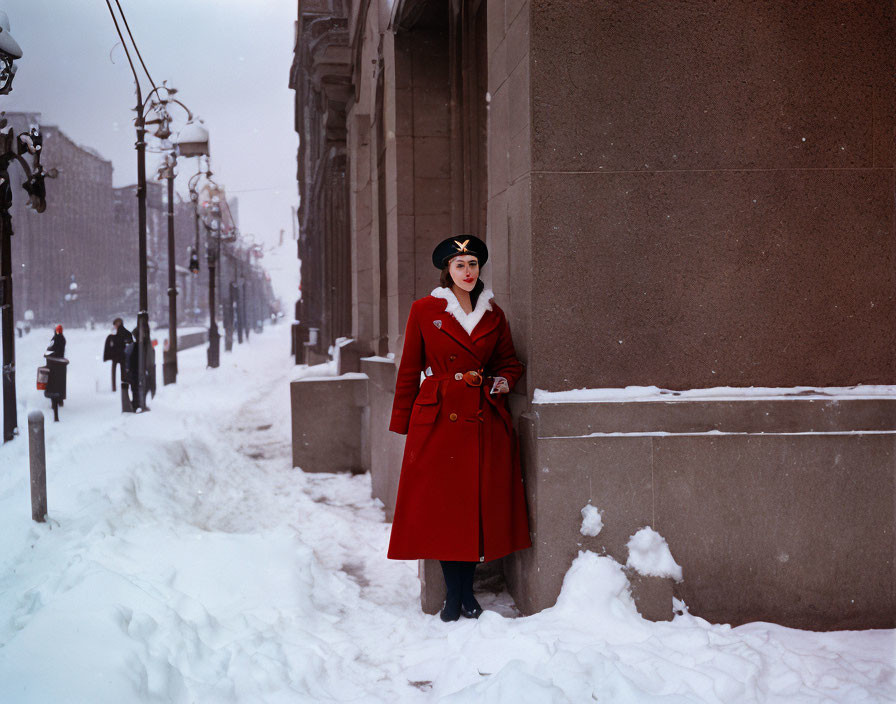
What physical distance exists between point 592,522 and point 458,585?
3.07ft

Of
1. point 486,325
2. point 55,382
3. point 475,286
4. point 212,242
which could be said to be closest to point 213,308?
point 212,242

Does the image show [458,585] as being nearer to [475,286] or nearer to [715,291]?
[475,286]

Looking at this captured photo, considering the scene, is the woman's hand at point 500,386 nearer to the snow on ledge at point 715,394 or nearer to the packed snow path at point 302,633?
the snow on ledge at point 715,394

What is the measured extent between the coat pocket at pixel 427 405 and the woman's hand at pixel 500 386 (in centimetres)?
33

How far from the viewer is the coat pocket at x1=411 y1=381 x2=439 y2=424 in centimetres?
418

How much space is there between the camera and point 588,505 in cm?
405

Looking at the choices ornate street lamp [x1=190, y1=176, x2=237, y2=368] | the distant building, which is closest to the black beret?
ornate street lamp [x1=190, y1=176, x2=237, y2=368]

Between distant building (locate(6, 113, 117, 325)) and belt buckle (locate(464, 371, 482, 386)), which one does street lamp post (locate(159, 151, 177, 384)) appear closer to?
belt buckle (locate(464, 371, 482, 386))

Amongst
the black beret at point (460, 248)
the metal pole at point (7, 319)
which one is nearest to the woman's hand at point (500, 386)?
the black beret at point (460, 248)

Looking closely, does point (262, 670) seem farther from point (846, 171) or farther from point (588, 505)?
point (846, 171)

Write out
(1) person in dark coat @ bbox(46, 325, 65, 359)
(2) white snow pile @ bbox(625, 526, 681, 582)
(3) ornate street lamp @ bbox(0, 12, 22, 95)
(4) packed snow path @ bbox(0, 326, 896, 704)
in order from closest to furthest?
(4) packed snow path @ bbox(0, 326, 896, 704)
(2) white snow pile @ bbox(625, 526, 681, 582)
(3) ornate street lamp @ bbox(0, 12, 22, 95)
(1) person in dark coat @ bbox(46, 325, 65, 359)

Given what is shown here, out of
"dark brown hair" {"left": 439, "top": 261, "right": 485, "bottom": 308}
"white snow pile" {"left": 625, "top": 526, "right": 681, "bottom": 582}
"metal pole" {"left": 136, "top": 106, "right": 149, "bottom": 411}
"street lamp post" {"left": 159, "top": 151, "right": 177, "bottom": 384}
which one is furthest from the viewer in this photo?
"street lamp post" {"left": 159, "top": 151, "right": 177, "bottom": 384}

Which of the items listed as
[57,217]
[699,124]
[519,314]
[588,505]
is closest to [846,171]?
[699,124]

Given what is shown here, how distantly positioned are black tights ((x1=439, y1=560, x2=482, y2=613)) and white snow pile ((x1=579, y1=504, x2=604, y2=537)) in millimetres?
792
